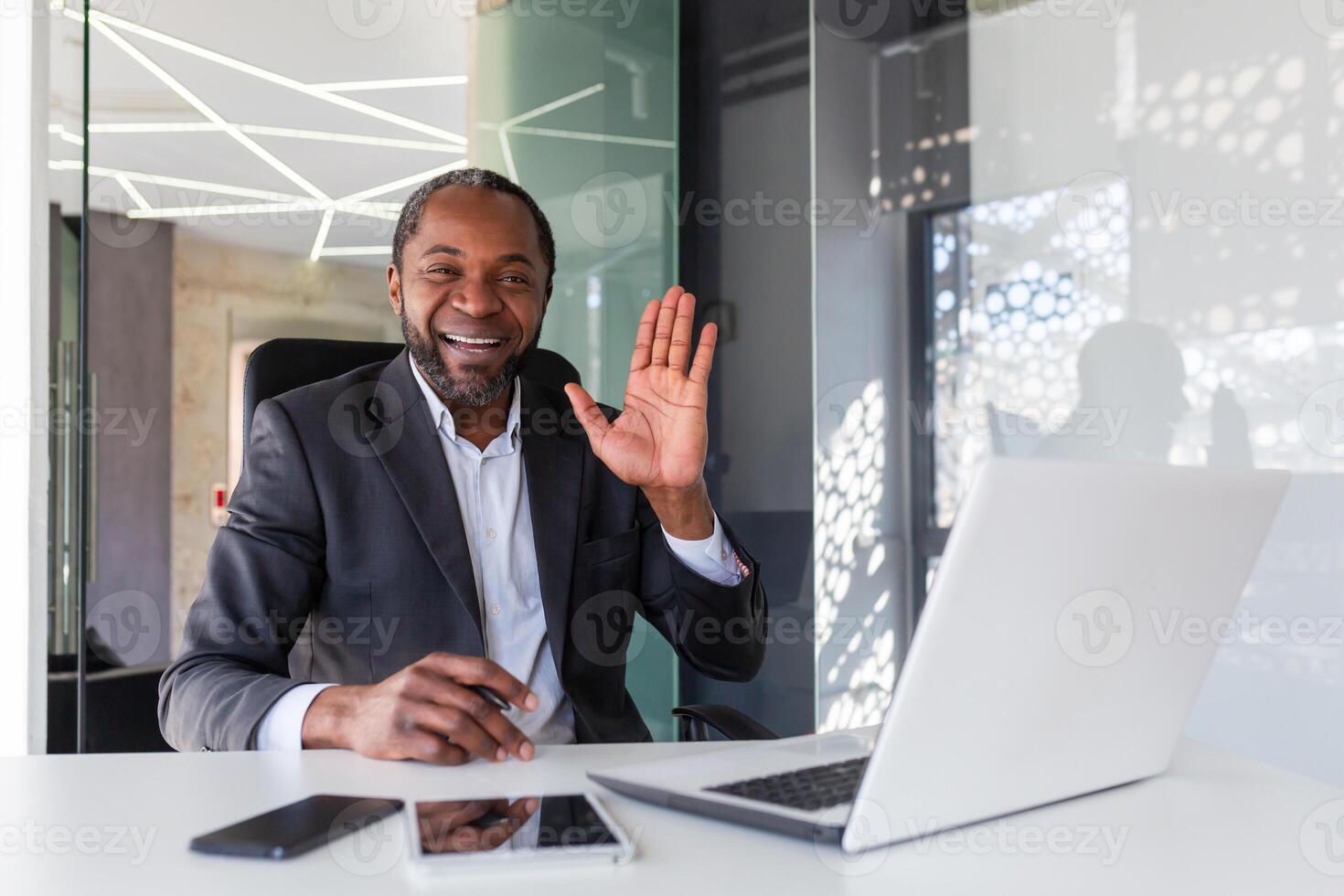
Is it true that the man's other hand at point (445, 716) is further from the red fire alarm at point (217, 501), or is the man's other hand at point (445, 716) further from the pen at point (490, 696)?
the red fire alarm at point (217, 501)

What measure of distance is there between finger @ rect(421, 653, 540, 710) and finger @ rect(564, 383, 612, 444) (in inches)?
23.3

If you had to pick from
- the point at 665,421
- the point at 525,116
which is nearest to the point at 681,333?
the point at 665,421

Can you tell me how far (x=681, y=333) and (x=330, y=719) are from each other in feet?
2.55

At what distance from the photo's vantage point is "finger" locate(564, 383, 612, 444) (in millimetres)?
1595

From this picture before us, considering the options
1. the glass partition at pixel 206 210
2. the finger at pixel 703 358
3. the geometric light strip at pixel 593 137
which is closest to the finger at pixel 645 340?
the finger at pixel 703 358

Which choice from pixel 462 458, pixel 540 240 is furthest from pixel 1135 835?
pixel 540 240

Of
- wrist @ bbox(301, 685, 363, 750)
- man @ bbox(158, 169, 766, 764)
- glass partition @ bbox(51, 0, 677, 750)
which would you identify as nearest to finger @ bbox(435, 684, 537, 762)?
wrist @ bbox(301, 685, 363, 750)

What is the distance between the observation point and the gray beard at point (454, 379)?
1.80m

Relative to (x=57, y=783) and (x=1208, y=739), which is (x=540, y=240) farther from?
(x=1208, y=739)

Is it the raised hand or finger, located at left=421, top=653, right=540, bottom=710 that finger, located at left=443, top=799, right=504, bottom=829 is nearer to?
finger, located at left=421, top=653, right=540, bottom=710

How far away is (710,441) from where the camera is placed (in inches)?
147

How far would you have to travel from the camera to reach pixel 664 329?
165cm

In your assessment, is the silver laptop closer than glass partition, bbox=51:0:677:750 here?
Yes

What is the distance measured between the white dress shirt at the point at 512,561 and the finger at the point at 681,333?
0.23 metres
